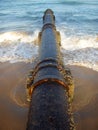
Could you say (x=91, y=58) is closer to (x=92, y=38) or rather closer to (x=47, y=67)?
(x=92, y=38)

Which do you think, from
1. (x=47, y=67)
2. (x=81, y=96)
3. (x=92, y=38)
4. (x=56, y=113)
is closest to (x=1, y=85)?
(x=81, y=96)

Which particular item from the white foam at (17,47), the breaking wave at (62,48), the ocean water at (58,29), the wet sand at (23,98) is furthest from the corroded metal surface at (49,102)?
the white foam at (17,47)

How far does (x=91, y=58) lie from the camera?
42.9 ft

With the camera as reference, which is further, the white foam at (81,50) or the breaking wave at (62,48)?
the breaking wave at (62,48)

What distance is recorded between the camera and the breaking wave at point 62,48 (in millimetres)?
12984

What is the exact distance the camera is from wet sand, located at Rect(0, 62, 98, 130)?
7707 mm

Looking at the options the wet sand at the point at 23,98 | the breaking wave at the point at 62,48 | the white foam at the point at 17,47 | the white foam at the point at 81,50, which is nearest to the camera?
the wet sand at the point at 23,98

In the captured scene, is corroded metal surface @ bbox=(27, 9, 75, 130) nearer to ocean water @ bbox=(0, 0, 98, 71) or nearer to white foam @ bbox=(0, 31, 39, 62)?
ocean water @ bbox=(0, 0, 98, 71)

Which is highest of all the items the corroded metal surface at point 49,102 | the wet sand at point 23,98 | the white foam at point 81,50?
the corroded metal surface at point 49,102

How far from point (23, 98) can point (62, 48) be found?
22.1 ft

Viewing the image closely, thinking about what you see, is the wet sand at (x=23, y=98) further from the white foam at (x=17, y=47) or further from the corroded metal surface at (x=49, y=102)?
the corroded metal surface at (x=49, y=102)

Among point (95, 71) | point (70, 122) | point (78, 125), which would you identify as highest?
point (70, 122)

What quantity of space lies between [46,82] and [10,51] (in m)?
10.0

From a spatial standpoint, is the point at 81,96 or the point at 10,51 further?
the point at 10,51
